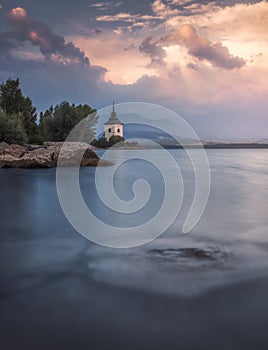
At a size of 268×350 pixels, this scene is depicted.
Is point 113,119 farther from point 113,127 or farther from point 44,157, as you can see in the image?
point 44,157

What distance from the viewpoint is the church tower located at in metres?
123

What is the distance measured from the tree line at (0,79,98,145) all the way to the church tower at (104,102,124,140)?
1551 inches

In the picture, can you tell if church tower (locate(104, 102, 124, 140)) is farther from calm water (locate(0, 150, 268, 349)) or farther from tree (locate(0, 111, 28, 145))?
calm water (locate(0, 150, 268, 349))

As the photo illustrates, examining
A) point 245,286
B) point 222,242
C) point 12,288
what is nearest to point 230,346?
point 245,286

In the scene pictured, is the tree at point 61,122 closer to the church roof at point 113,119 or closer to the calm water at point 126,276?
the calm water at point 126,276

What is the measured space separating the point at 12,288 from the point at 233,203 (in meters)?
8.91

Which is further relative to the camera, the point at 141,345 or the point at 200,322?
the point at 200,322

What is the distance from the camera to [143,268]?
473cm

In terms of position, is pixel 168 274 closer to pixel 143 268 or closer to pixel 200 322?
pixel 143 268

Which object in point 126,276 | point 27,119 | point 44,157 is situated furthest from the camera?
point 27,119

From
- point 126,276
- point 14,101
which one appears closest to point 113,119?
point 14,101

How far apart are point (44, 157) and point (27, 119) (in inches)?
1132

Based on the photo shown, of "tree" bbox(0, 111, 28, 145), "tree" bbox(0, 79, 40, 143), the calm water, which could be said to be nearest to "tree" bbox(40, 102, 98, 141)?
"tree" bbox(0, 79, 40, 143)

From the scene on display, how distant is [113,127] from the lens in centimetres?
12525
